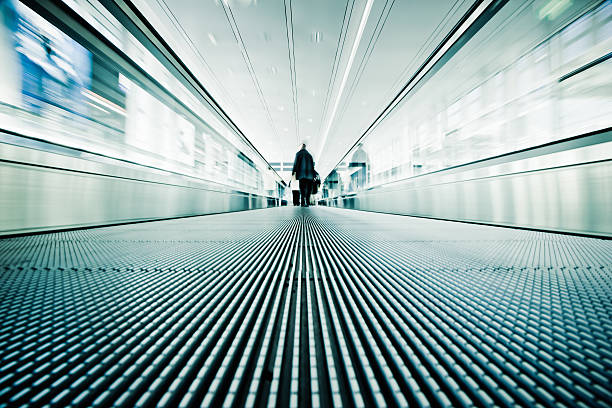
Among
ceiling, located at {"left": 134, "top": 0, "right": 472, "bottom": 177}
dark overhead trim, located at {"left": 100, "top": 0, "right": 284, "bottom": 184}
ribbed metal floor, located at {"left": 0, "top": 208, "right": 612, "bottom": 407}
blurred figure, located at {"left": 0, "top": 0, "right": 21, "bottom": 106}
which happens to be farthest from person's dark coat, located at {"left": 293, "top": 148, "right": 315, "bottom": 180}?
ribbed metal floor, located at {"left": 0, "top": 208, "right": 612, "bottom": 407}

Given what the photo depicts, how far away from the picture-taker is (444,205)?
380 centimetres

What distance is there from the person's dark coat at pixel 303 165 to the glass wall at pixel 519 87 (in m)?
3.27

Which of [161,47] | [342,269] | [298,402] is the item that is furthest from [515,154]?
[161,47]

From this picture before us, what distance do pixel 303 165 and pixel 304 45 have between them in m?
3.57

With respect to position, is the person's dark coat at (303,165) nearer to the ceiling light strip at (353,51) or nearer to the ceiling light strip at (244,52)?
the ceiling light strip at (353,51)

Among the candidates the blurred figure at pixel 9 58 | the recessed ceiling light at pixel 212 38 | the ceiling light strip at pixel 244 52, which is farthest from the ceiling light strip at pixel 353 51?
the blurred figure at pixel 9 58

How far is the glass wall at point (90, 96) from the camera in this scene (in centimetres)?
193

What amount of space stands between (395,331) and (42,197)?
2950mm

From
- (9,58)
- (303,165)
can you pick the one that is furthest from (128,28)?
(303,165)

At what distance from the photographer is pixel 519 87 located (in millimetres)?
2955

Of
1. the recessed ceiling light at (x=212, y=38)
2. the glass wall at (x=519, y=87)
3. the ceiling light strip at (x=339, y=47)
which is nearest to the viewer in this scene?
the glass wall at (x=519, y=87)

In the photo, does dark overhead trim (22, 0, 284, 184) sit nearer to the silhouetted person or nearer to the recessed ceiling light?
the recessed ceiling light

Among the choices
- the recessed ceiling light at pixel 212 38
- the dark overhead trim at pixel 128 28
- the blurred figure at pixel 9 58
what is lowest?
the blurred figure at pixel 9 58

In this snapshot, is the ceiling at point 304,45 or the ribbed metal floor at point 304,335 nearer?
the ribbed metal floor at point 304,335
